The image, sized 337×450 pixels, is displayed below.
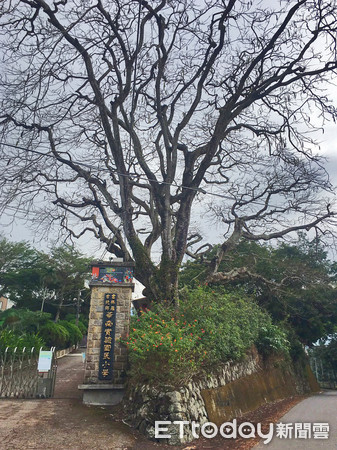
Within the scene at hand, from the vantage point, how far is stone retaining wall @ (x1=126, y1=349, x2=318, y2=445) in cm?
560

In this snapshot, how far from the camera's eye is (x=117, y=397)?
751 centimetres

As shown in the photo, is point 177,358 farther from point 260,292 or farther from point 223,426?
point 260,292

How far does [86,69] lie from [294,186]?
29.4ft

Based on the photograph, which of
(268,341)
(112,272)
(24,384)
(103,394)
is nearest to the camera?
(103,394)

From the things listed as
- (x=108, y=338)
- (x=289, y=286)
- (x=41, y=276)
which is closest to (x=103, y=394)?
(x=108, y=338)

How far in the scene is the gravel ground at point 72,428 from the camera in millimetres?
5148

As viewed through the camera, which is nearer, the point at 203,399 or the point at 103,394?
the point at 203,399

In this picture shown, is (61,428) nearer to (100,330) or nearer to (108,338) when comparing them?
(108,338)

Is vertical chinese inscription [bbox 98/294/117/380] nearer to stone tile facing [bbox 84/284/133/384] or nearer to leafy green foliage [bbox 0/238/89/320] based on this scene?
stone tile facing [bbox 84/284/133/384]

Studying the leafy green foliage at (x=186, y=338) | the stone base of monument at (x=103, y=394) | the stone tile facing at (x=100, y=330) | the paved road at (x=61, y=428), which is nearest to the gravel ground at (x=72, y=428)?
the paved road at (x=61, y=428)

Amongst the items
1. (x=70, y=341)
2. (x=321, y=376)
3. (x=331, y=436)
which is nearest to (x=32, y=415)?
(x=331, y=436)

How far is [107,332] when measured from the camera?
7.91 metres

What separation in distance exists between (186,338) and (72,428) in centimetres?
250

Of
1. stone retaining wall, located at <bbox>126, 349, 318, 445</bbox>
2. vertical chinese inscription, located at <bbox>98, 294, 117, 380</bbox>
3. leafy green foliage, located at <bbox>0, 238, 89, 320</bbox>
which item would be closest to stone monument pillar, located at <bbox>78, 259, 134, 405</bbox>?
vertical chinese inscription, located at <bbox>98, 294, 117, 380</bbox>
